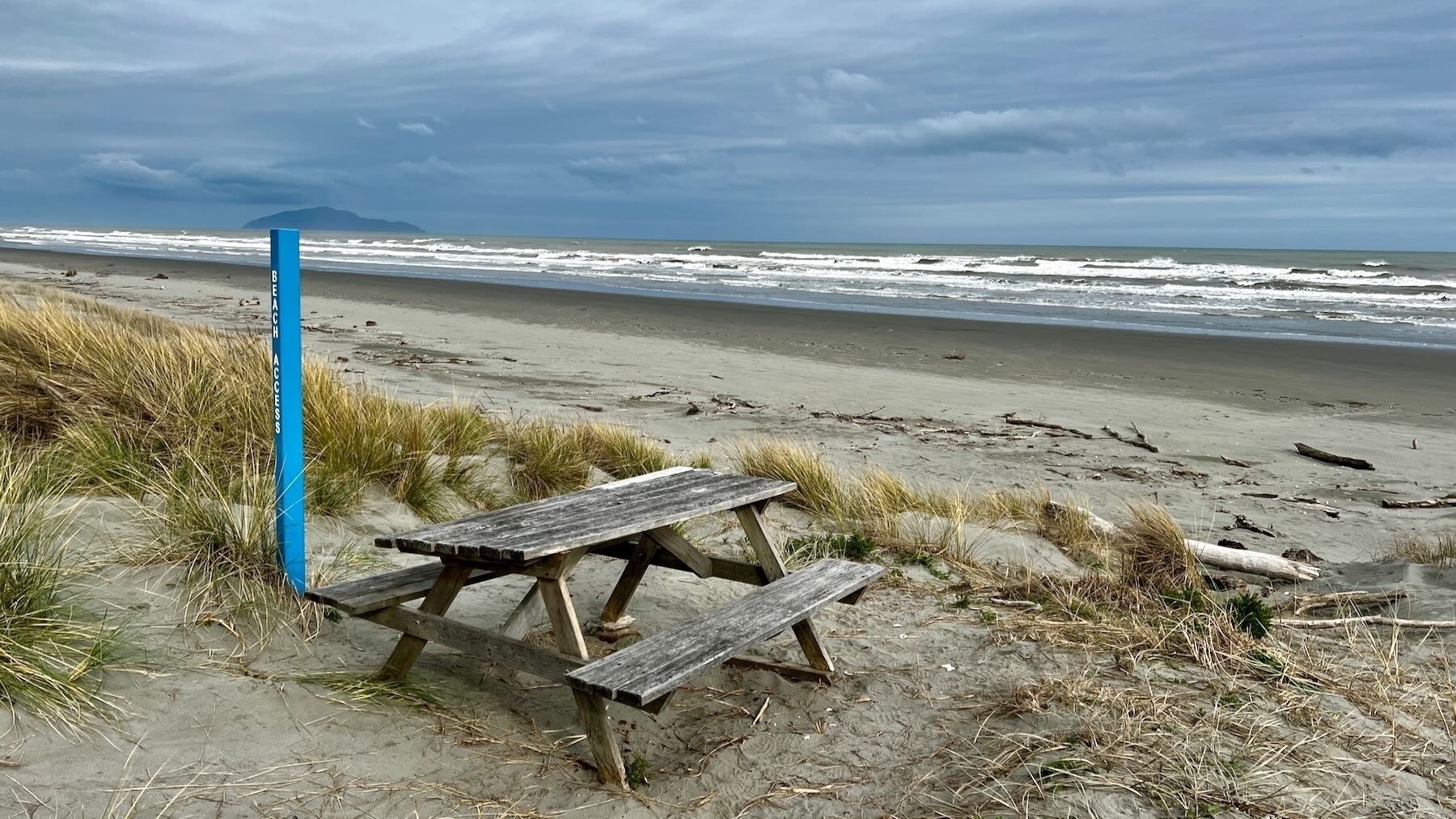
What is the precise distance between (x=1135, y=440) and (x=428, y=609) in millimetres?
7390

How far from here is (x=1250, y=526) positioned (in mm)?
6637

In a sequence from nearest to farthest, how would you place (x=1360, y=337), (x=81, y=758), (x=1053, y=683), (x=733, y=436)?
1. (x=81, y=758)
2. (x=1053, y=683)
3. (x=733, y=436)
4. (x=1360, y=337)

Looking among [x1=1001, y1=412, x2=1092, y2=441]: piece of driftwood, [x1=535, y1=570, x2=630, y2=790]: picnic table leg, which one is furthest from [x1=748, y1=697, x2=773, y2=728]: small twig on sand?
[x1=1001, y1=412, x2=1092, y2=441]: piece of driftwood

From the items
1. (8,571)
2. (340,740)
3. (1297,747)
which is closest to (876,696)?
(1297,747)

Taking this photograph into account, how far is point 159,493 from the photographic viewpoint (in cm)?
460

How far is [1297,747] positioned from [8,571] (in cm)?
406

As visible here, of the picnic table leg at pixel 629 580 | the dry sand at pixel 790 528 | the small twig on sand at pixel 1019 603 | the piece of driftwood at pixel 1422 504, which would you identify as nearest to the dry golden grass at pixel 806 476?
the dry sand at pixel 790 528

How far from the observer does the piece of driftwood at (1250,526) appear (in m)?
6.52

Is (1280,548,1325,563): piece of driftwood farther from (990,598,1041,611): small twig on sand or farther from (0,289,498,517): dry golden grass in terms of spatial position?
(0,289,498,517): dry golden grass

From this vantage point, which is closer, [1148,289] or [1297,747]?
[1297,747]

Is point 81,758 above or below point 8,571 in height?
below

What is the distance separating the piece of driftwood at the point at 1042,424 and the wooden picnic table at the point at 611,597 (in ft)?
19.2

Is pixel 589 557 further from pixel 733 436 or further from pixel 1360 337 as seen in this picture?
pixel 1360 337

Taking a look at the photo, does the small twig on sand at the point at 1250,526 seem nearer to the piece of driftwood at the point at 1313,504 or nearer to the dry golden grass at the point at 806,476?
the piece of driftwood at the point at 1313,504
